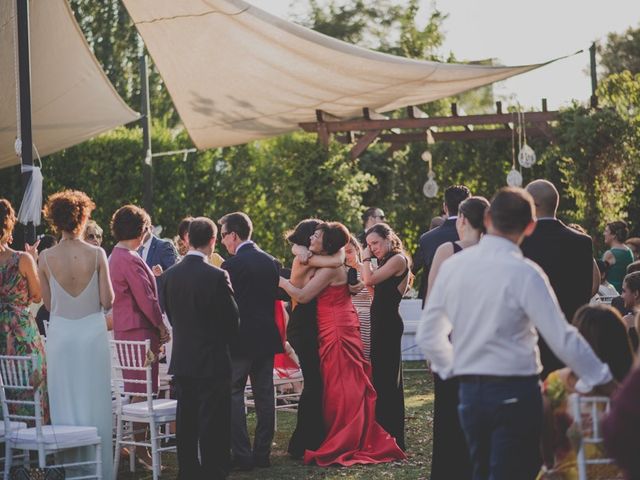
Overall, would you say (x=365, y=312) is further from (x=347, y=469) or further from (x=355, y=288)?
(x=347, y=469)

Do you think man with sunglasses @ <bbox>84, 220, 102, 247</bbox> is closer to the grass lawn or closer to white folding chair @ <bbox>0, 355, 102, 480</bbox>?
the grass lawn

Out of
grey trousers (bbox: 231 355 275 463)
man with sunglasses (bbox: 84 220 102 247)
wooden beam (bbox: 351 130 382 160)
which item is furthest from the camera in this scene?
wooden beam (bbox: 351 130 382 160)

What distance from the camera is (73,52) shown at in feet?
40.3

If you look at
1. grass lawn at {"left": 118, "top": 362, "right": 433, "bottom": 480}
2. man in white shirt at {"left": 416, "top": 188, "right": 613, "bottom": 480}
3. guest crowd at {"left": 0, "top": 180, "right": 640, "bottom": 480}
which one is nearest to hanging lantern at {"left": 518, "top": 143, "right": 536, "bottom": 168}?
guest crowd at {"left": 0, "top": 180, "right": 640, "bottom": 480}

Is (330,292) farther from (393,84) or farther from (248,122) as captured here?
(248,122)

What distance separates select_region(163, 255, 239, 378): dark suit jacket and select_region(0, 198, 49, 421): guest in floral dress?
2.88 feet

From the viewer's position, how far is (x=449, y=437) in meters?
6.16

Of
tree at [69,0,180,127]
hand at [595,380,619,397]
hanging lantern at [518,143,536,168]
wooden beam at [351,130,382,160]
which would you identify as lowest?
hand at [595,380,619,397]

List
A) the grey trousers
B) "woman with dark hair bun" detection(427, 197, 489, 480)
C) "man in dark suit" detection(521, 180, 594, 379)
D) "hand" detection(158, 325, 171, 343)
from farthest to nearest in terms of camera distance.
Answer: the grey trousers
"hand" detection(158, 325, 171, 343)
"woman with dark hair bun" detection(427, 197, 489, 480)
"man in dark suit" detection(521, 180, 594, 379)

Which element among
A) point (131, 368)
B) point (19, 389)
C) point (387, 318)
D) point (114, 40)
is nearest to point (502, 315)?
point (131, 368)

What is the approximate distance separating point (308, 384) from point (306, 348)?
24 centimetres

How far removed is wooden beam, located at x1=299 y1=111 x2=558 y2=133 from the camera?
14.6 meters

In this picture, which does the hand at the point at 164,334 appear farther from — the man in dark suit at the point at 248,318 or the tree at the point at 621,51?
the tree at the point at 621,51

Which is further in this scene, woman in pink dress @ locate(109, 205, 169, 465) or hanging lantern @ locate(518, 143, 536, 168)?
hanging lantern @ locate(518, 143, 536, 168)
